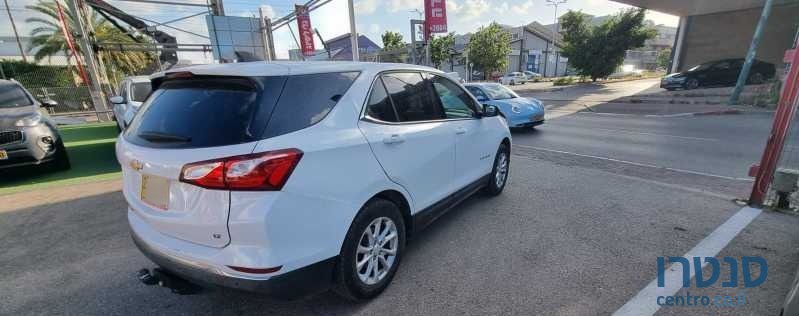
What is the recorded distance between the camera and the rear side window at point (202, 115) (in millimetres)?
1854

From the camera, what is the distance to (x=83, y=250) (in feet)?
11.0

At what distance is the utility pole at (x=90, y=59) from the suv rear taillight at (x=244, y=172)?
52.3ft

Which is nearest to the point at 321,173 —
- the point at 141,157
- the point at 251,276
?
the point at 251,276

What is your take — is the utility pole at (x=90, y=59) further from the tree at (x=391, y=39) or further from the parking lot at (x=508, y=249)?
the tree at (x=391, y=39)

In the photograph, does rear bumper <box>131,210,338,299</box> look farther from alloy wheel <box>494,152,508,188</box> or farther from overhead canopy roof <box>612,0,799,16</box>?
overhead canopy roof <box>612,0,799,16</box>

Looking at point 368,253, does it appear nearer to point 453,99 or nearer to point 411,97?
point 411,97

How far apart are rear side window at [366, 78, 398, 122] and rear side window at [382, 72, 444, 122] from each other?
0.07m

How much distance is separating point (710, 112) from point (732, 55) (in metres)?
15.1

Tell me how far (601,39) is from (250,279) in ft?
96.9

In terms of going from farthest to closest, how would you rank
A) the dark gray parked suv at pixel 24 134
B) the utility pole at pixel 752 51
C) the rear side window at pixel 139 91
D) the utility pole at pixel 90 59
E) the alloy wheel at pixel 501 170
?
the utility pole at pixel 90 59
the utility pole at pixel 752 51
the rear side window at pixel 139 91
the dark gray parked suv at pixel 24 134
the alloy wheel at pixel 501 170

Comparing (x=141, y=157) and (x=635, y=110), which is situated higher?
(x=141, y=157)

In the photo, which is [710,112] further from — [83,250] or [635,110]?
[83,250]

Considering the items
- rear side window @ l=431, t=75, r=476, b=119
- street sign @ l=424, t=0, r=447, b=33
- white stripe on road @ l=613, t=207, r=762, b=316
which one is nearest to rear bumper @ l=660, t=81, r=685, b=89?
street sign @ l=424, t=0, r=447, b=33

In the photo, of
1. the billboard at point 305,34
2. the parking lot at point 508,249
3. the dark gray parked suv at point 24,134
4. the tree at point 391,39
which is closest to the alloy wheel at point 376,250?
the parking lot at point 508,249
